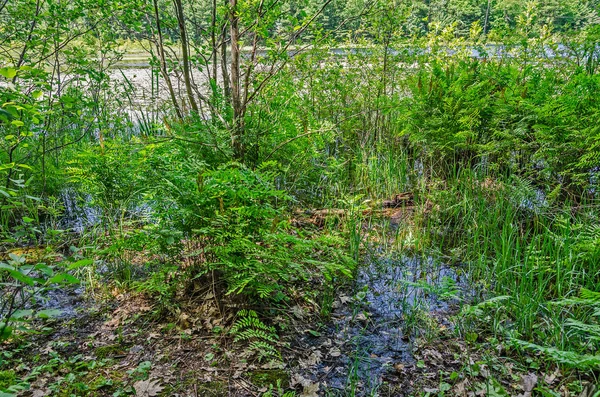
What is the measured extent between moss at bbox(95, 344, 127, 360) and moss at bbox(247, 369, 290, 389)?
0.83m

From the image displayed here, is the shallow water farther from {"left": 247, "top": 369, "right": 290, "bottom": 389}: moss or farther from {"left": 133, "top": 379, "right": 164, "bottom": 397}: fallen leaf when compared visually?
{"left": 133, "top": 379, "right": 164, "bottom": 397}: fallen leaf

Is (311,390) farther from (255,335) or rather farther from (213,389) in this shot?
(213,389)

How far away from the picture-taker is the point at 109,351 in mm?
2453

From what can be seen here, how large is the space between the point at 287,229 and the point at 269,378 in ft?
5.25

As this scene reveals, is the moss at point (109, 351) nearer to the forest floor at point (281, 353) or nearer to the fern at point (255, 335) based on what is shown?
the forest floor at point (281, 353)

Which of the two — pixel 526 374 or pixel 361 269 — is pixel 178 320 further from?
pixel 526 374

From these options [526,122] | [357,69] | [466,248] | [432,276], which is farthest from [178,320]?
[357,69]

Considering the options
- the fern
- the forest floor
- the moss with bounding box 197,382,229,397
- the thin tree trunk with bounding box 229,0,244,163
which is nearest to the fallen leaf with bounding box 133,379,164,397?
the forest floor

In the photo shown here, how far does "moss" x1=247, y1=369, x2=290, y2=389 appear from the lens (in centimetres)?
226

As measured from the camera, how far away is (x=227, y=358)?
2.41 metres

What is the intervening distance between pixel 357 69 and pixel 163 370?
5397mm

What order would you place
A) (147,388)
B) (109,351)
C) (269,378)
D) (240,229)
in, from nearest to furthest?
1. (147,388)
2. (269,378)
3. (109,351)
4. (240,229)

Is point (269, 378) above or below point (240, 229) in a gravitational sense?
below

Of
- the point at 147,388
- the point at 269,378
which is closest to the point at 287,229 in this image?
the point at 269,378
